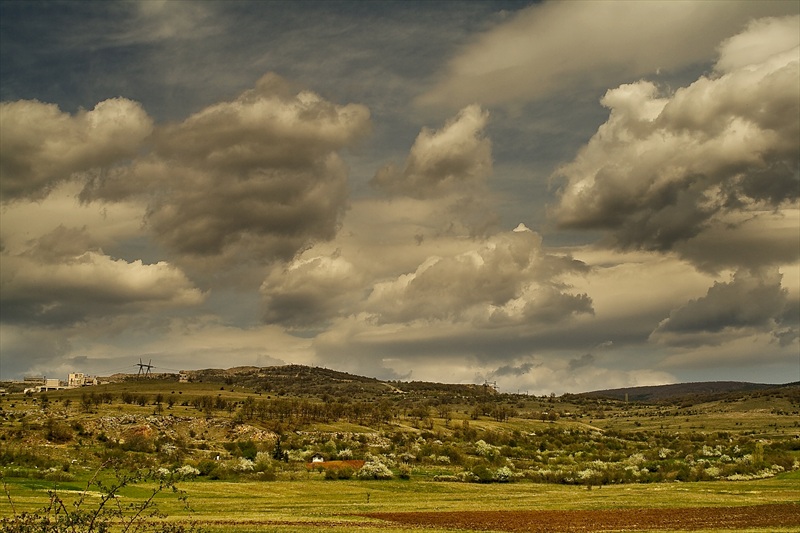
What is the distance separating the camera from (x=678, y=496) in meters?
62.2

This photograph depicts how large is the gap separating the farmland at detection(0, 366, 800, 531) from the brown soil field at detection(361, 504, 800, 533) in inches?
5.2

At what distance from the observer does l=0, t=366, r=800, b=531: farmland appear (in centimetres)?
4434

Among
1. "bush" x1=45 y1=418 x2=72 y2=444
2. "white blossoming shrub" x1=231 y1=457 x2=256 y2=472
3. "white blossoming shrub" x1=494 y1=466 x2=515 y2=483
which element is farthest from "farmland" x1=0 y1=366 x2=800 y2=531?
"bush" x1=45 y1=418 x2=72 y2=444

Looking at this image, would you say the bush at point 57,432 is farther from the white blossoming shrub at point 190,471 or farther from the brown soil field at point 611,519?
the brown soil field at point 611,519

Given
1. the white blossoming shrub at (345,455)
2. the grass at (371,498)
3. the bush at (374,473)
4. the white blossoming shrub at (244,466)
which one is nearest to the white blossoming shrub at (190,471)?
the grass at (371,498)

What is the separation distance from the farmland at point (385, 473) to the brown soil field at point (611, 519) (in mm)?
131

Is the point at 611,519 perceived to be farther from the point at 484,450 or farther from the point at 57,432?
the point at 57,432

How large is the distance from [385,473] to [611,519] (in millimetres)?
43633

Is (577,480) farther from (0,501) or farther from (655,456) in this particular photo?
(0,501)

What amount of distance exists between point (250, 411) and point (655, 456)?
8857cm

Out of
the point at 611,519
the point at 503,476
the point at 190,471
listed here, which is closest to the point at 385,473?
the point at 503,476

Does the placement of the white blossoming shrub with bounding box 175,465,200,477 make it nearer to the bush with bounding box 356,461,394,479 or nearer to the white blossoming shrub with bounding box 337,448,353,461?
the bush with bounding box 356,461,394,479

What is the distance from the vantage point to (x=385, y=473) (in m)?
84.1

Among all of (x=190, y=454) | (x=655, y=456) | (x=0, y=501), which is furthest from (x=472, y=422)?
(x=0, y=501)
